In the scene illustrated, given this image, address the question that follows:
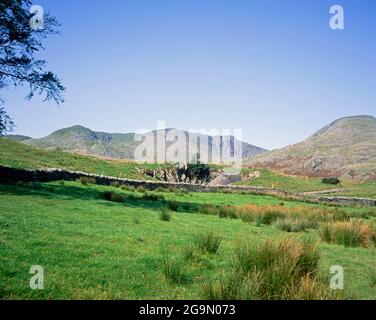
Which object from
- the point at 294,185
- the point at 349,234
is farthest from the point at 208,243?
the point at 294,185

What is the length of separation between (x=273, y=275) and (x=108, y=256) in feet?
13.7

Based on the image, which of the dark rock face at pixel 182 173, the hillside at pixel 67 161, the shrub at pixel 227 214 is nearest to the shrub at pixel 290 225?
the shrub at pixel 227 214

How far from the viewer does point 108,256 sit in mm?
9328

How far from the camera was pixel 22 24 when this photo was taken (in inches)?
924

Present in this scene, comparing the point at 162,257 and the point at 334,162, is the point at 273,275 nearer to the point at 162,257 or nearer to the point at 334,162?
the point at 162,257

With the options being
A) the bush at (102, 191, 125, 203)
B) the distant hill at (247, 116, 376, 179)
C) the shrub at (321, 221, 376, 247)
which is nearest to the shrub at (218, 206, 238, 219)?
the bush at (102, 191, 125, 203)

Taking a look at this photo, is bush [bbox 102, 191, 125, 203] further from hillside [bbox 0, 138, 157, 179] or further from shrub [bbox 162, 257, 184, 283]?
hillside [bbox 0, 138, 157, 179]

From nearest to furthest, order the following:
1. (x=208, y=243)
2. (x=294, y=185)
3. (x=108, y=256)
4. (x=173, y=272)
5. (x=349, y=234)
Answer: (x=173, y=272), (x=108, y=256), (x=208, y=243), (x=349, y=234), (x=294, y=185)

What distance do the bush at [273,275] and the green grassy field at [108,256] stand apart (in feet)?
1.83

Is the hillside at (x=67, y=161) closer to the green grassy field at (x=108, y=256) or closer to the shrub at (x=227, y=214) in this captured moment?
the shrub at (x=227, y=214)

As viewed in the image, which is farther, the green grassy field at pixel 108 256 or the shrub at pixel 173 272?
the shrub at pixel 173 272

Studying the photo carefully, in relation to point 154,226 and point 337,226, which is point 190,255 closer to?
point 154,226

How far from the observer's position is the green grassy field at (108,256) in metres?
7.11

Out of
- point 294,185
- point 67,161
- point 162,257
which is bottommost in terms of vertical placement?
point 294,185
